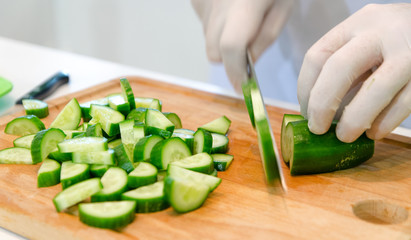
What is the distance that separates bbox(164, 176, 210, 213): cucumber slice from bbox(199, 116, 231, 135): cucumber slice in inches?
22.6

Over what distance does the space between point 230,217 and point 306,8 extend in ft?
5.70

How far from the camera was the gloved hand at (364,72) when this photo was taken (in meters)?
1.73

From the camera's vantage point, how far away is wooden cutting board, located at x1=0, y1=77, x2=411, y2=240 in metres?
1.49

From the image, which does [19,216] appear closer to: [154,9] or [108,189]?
[108,189]

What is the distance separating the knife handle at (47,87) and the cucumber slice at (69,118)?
45cm

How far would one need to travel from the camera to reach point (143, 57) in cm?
645

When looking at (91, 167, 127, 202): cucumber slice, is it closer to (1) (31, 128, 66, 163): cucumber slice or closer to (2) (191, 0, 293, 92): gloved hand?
(1) (31, 128, 66, 163): cucumber slice

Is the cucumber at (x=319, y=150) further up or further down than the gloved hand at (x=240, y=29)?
further down

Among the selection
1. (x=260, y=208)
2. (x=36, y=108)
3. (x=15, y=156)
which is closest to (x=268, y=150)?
(x=260, y=208)

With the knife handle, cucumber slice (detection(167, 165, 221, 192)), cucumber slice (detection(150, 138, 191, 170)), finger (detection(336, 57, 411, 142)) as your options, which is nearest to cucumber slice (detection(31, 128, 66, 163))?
cucumber slice (detection(150, 138, 191, 170))

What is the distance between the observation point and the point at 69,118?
7.24 ft

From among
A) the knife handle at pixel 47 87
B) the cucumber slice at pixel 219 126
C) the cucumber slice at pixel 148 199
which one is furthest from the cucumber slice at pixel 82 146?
the knife handle at pixel 47 87

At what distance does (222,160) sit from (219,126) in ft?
1.01

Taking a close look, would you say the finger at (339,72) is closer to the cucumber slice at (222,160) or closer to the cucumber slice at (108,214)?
the cucumber slice at (222,160)
